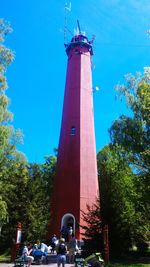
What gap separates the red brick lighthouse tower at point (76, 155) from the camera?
24516 millimetres

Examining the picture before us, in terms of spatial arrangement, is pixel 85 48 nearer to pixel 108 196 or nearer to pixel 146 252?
pixel 108 196

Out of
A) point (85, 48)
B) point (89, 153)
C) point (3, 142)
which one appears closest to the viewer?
point (3, 142)

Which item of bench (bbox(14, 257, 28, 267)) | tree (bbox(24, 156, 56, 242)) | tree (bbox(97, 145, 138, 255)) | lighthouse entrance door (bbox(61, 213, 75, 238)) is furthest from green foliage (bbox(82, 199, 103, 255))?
lighthouse entrance door (bbox(61, 213, 75, 238))

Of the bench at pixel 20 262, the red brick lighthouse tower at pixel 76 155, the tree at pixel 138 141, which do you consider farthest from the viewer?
the red brick lighthouse tower at pixel 76 155

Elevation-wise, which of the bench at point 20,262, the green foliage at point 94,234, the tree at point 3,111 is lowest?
the bench at point 20,262

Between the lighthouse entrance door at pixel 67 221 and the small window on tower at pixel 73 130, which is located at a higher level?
the small window on tower at pixel 73 130

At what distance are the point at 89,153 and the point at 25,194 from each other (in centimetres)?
768

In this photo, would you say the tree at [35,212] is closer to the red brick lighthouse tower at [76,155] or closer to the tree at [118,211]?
the red brick lighthouse tower at [76,155]

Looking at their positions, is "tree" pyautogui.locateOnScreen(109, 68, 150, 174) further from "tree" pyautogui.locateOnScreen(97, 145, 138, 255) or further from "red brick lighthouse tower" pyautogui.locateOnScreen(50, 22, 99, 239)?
"red brick lighthouse tower" pyautogui.locateOnScreen(50, 22, 99, 239)

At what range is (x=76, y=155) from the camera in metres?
25.9

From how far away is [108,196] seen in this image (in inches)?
763

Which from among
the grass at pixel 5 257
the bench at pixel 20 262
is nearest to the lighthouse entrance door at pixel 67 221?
the grass at pixel 5 257

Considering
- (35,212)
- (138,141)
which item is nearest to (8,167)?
(35,212)

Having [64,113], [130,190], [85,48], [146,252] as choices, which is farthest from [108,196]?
[85,48]
